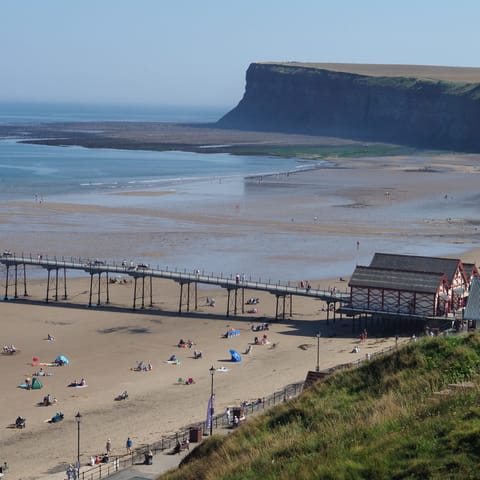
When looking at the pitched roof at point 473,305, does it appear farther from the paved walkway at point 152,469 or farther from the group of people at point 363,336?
the paved walkway at point 152,469

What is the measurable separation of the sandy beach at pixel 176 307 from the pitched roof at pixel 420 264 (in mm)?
3220

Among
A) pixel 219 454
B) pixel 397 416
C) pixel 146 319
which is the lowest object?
pixel 146 319

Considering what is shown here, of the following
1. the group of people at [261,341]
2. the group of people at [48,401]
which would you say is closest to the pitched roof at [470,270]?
the group of people at [261,341]

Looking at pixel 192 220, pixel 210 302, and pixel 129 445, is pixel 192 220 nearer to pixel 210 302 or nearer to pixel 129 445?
pixel 210 302

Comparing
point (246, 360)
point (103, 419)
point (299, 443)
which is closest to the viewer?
point (299, 443)

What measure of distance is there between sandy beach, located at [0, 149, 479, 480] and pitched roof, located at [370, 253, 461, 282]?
127 inches

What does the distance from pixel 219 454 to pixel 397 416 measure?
3.42 meters

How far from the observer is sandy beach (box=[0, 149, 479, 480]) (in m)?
32.9

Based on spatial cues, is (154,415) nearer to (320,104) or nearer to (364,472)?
(364,472)

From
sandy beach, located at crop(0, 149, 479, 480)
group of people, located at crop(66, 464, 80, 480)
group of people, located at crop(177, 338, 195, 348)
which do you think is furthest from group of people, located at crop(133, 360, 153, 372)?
group of people, located at crop(66, 464, 80, 480)

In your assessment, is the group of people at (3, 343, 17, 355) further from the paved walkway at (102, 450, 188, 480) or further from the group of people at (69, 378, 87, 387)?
the paved walkway at (102, 450, 188, 480)

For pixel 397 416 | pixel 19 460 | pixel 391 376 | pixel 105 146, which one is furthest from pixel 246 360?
pixel 105 146

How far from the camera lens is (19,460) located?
1121 inches

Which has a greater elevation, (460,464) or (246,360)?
(460,464)
